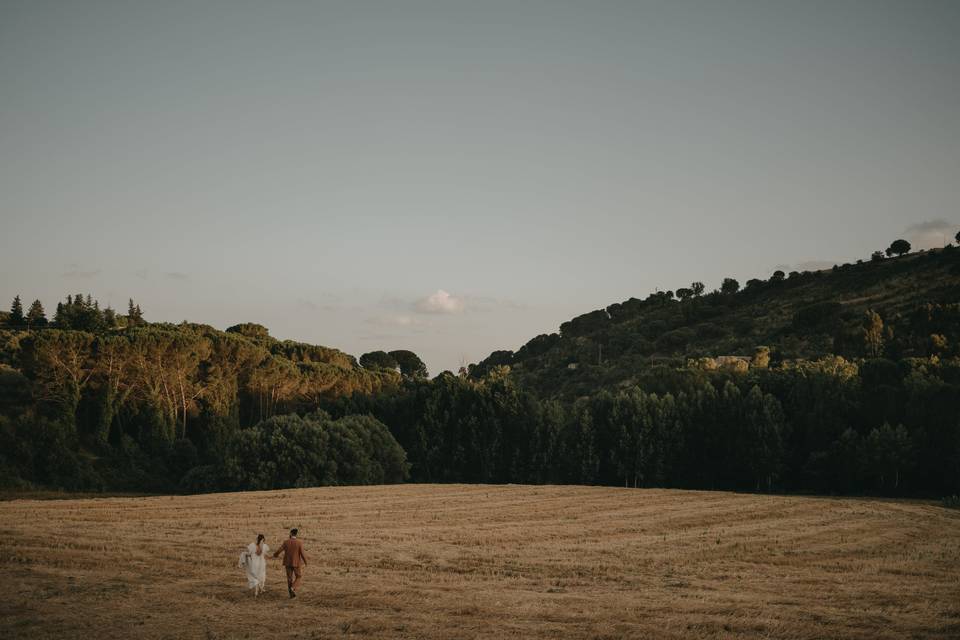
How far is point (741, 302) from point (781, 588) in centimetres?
14728

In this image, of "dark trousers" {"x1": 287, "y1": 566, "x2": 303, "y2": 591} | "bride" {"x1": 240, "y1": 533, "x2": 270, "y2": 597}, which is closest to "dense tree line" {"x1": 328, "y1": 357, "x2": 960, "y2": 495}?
"dark trousers" {"x1": 287, "y1": 566, "x2": 303, "y2": 591}

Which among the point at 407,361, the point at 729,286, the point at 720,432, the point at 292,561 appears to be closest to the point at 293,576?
the point at 292,561

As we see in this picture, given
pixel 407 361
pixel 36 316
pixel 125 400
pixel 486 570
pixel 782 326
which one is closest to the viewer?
pixel 486 570

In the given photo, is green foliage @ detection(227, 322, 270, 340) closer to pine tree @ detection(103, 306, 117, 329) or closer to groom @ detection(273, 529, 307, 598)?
pine tree @ detection(103, 306, 117, 329)

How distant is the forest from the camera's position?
63.7 meters

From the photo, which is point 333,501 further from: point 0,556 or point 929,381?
point 929,381

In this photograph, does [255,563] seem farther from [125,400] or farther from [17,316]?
[17,316]

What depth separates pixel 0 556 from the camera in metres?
27.0

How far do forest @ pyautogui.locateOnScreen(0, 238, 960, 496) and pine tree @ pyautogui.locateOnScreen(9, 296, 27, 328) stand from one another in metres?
9.26

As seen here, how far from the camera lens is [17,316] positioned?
10225cm

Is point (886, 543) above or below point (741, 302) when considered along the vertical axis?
below

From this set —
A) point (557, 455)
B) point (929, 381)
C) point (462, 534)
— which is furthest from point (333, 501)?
point (929, 381)

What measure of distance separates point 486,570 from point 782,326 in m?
117

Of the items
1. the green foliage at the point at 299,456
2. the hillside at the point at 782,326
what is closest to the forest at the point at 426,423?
the green foliage at the point at 299,456
